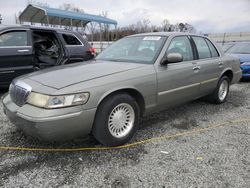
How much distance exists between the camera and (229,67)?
16.2 feet

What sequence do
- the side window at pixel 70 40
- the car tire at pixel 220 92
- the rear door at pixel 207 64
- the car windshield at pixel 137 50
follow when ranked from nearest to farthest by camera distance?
the car windshield at pixel 137 50 < the rear door at pixel 207 64 < the car tire at pixel 220 92 < the side window at pixel 70 40

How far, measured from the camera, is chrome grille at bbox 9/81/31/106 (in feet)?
8.58

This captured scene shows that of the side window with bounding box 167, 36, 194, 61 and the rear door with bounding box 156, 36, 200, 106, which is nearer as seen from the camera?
the rear door with bounding box 156, 36, 200, 106

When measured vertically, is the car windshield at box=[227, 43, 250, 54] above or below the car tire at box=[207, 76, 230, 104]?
above

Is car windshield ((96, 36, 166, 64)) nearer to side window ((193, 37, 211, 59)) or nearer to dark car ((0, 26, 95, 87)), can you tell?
side window ((193, 37, 211, 59))

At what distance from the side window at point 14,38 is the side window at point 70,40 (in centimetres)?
114

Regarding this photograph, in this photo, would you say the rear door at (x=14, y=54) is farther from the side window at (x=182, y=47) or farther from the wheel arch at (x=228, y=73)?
the wheel arch at (x=228, y=73)

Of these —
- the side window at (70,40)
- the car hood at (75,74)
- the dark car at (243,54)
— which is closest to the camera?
the car hood at (75,74)

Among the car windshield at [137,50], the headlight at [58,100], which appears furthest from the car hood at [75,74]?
the car windshield at [137,50]

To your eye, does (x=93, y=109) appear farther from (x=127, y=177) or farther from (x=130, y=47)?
(x=130, y=47)

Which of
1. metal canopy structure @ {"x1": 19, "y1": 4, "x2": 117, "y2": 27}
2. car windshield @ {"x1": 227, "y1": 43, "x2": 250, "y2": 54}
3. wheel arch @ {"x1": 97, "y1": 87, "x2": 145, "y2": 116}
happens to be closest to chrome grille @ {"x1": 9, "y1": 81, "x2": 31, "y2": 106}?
wheel arch @ {"x1": 97, "y1": 87, "x2": 145, "y2": 116}

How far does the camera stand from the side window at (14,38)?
5021mm

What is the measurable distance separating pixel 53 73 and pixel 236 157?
103 inches

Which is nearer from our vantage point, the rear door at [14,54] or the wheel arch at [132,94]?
the wheel arch at [132,94]
